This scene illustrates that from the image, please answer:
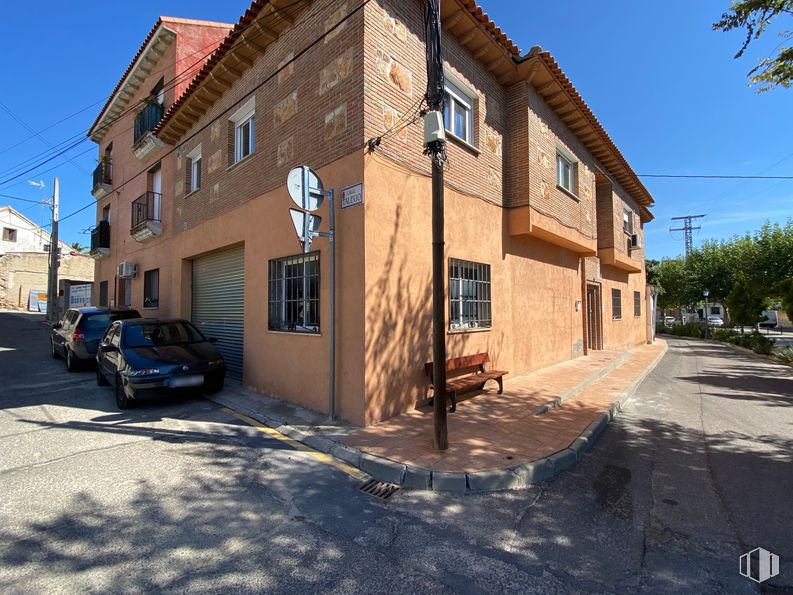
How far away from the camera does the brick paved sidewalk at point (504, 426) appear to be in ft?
14.0

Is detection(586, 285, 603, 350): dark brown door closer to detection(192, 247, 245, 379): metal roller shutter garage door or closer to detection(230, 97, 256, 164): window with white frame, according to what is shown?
detection(192, 247, 245, 379): metal roller shutter garage door

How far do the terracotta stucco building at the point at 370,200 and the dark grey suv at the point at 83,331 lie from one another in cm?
143

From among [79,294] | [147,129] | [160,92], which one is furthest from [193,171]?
[79,294]

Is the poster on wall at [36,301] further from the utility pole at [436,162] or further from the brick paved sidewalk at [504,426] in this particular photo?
the utility pole at [436,162]

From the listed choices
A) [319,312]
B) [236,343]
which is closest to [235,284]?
[236,343]

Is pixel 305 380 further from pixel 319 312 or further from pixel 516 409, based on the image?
pixel 516 409

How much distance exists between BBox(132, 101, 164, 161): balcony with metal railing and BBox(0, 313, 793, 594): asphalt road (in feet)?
30.1

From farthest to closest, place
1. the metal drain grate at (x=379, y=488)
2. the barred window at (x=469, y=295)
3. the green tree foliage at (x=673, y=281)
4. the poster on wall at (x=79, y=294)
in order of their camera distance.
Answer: the green tree foliage at (x=673, y=281) < the poster on wall at (x=79, y=294) < the barred window at (x=469, y=295) < the metal drain grate at (x=379, y=488)

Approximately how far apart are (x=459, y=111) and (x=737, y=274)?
25.2 metres

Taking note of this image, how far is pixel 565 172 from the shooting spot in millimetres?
11023

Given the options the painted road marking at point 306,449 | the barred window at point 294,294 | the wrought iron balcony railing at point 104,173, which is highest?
the wrought iron balcony railing at point 104,173

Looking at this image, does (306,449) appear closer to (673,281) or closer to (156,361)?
(156,361)

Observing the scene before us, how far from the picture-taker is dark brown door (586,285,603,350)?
14156mm

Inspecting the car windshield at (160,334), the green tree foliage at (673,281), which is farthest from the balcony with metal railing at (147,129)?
the green tree foliage at (673,281)
